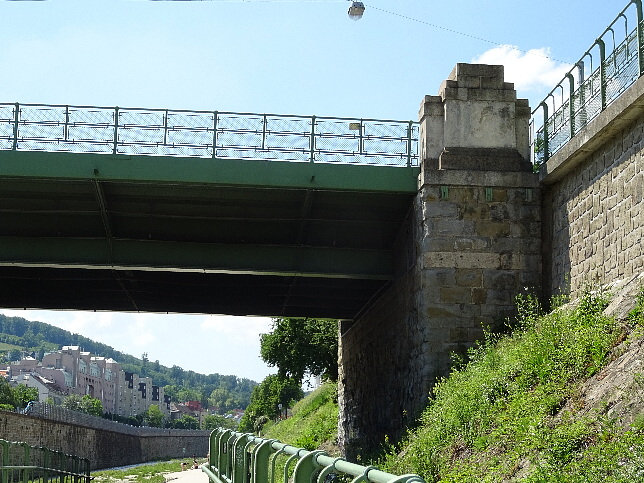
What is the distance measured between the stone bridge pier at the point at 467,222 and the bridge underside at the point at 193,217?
107cm

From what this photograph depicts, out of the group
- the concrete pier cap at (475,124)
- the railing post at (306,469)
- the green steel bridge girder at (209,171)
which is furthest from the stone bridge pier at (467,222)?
the railing post at (306,469)

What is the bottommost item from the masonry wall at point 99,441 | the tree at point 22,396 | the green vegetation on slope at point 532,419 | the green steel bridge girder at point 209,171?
the green vegetation on slope at point 532,419

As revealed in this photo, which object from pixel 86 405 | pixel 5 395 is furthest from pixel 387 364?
pixel 86 405

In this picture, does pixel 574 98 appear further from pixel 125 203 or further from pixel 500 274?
pixel 125 203

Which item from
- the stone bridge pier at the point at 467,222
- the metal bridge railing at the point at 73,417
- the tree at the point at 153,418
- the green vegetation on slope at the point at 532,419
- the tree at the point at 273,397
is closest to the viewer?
the green vegetation on slope at the point at 532,419

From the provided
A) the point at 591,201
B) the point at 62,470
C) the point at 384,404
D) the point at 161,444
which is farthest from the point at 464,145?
the point at 161,444

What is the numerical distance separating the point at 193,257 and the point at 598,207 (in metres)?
9.49

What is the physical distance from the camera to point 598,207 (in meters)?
15.6

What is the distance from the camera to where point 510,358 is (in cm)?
1395

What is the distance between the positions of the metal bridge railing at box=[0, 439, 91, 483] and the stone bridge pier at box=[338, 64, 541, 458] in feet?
24.4

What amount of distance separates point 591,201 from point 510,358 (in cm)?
371

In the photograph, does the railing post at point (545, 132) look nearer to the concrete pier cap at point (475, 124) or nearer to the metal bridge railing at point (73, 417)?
the concrete pier cap at point (475, 124)

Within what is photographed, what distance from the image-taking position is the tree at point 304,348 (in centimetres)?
4978

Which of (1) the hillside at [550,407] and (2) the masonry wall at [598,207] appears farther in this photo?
(2) the masonry wall at [598,207]
